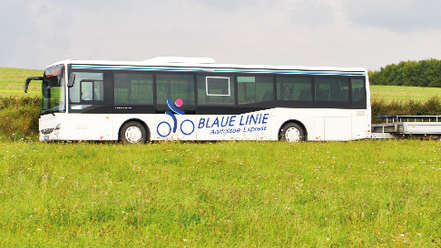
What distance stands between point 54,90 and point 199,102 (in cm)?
515

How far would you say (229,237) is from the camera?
319 inches

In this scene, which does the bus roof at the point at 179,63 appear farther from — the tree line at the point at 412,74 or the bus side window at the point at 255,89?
the tree line at the point at 412,74

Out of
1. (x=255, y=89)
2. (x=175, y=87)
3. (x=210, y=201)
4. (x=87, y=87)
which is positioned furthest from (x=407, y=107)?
(x=210, y=201)

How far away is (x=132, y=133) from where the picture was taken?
20312 millimetres

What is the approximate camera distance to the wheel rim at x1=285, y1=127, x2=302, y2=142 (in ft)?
73.2

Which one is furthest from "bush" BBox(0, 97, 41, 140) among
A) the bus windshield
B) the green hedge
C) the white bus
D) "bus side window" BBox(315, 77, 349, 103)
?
"bus side window" BBox(315, 77, 349, 103)

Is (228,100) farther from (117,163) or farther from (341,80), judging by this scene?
(117,163)

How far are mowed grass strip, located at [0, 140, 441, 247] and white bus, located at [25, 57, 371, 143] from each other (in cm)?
518

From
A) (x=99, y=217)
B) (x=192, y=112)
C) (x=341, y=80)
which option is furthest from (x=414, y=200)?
(x=341, y=80)

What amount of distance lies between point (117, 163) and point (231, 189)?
3655mm

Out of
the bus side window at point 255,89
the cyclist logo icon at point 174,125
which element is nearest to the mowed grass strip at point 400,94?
the bus side window at point 255,89

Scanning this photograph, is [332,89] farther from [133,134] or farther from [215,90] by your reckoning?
[133,134]

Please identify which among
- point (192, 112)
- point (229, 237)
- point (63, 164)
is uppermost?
point (192, 112)

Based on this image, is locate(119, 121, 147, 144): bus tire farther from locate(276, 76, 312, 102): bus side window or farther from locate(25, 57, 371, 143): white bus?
locate(276, 76, 312, 102): bus side window
